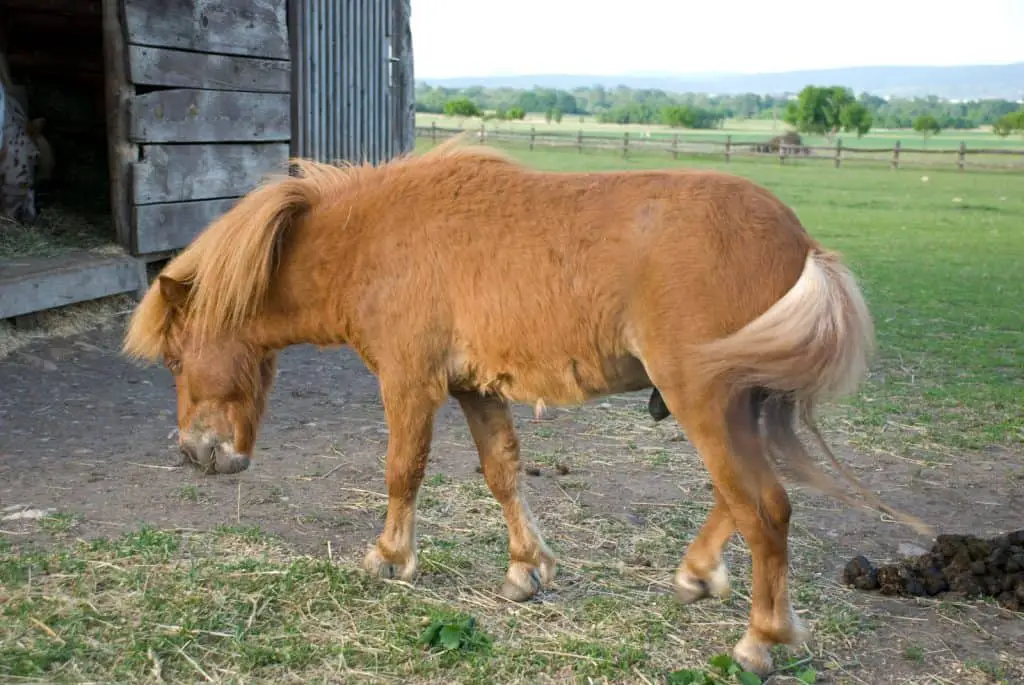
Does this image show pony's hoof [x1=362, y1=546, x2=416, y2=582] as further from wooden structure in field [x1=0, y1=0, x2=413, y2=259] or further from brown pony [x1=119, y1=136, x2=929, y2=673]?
wooden structure in field [x1=0, y1=0, x2=413, y2=259]

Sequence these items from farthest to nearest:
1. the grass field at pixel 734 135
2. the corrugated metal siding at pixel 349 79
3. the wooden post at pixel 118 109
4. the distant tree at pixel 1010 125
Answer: the distant tree at pixel 1010 125
the grass field at pixel 734 135
the corrugated metal siding at pixel 349 79
the wooden post at pixel 118 109

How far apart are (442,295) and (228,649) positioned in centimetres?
148

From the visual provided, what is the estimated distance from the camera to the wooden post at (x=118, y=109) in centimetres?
832

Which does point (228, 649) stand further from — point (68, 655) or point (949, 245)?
point (949, 245)

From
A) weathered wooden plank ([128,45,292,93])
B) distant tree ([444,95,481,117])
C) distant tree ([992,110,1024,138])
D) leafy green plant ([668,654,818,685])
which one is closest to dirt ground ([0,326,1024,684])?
leafy green plant ([668,654,818,685])

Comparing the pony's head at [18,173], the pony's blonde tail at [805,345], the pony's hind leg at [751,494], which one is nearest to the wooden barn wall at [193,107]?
the pony's head at [18,173]

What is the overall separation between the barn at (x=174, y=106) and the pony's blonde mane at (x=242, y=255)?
2.89 meters

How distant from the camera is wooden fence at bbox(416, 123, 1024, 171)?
40062 millimetres

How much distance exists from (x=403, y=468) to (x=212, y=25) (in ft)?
20.0

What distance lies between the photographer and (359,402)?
7.22m

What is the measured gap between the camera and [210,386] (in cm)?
443

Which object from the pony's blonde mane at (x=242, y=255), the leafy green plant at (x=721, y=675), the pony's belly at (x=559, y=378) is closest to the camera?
the leafy green plant at (x=721, y=675)

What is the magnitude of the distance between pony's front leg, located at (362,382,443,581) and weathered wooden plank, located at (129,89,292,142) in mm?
5283

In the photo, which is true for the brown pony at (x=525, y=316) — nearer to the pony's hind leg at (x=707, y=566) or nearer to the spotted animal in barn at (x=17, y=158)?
the pony's hind leg at (x=707, y=566)
